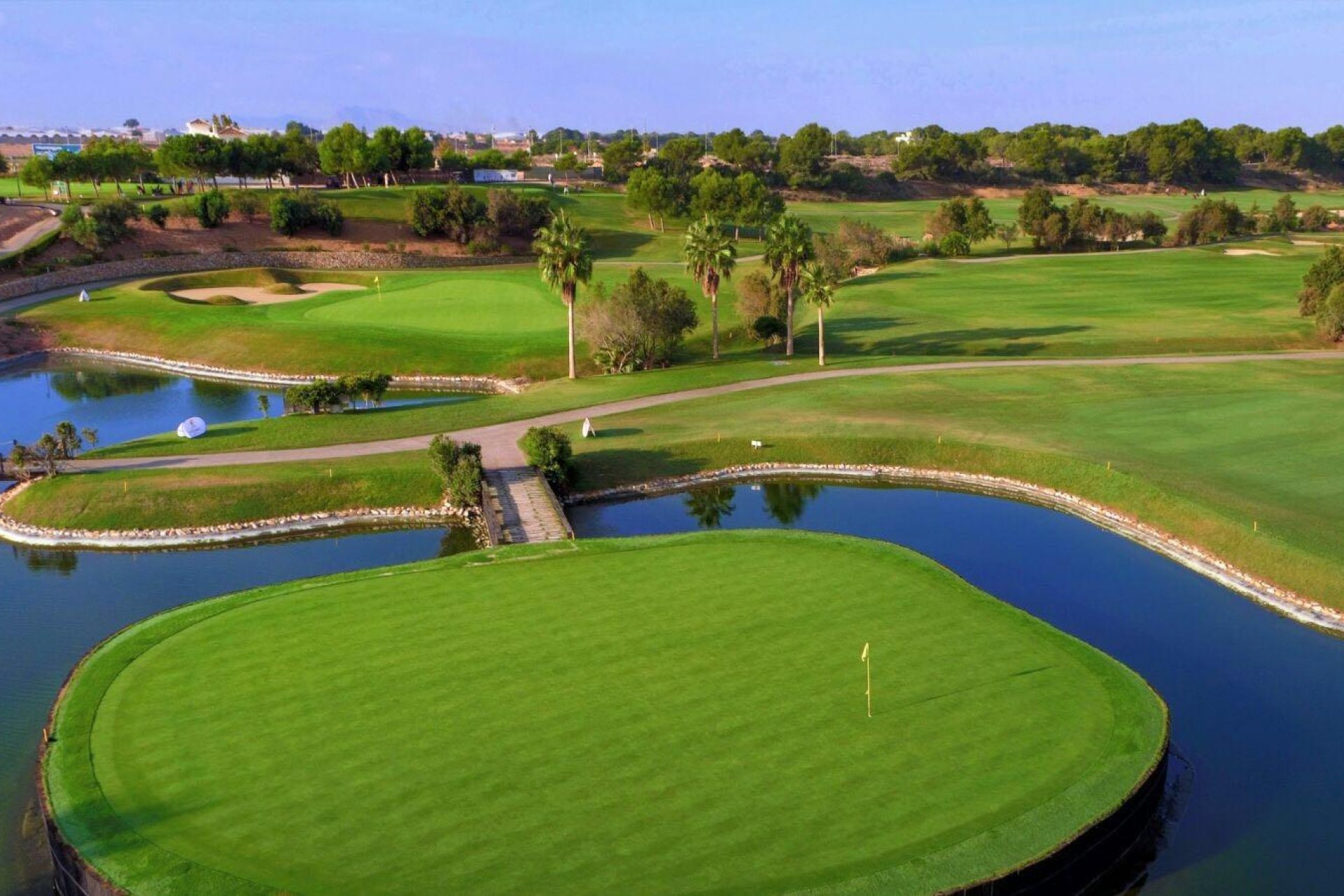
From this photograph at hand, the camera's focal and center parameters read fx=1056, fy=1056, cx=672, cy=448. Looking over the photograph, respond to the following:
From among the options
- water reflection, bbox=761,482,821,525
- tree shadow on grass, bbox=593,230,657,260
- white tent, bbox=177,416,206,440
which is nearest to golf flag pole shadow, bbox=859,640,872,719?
water reflection, bbox=761,482,821,525

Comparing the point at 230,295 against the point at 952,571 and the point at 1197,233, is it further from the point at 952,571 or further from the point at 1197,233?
the point at 1197,233

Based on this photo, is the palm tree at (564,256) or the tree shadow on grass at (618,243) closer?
the palm tree at (564,256)

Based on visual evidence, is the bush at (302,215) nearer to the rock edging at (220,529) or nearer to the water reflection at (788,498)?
the rock edging at (220,529)

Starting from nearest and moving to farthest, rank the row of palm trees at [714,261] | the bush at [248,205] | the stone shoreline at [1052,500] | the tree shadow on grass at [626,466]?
the stone shoreline at [1052,500] → the tree shadow on grass at [626,466] → the row of palm trees at [714,261] → the bush at [248,205]

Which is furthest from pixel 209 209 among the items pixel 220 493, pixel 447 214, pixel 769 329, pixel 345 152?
pixel 220 493

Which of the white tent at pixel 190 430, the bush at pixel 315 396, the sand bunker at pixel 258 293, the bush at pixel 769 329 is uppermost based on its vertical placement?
the sand bunker at pixel 258 293

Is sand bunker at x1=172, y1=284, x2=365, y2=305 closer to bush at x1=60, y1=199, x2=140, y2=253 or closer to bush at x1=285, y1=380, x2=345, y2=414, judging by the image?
bush at x1=60, y1=199, x2=140, y2=253

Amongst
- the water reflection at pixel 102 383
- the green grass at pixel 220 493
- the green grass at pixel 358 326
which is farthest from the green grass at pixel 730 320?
the green grass at pixel 220 493

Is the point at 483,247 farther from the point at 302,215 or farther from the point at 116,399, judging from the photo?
the point at 116,399
